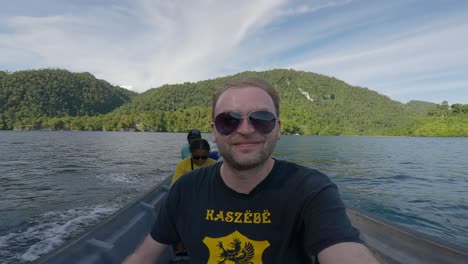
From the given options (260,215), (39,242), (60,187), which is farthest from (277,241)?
(60,187)

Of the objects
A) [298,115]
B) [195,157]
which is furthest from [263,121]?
[298,115]

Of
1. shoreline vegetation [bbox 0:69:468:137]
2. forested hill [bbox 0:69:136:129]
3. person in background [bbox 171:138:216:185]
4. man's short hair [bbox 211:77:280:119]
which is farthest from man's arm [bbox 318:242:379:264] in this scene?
forested hill [bbox 0:69:136:129]

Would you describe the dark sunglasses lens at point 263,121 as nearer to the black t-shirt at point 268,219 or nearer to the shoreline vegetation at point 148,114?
the black t-shirt at point 268,219

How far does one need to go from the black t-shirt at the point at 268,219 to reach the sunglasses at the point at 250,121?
0.24m

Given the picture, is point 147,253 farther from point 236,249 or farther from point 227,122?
point 227,122

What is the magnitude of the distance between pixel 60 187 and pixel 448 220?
52.2 ft

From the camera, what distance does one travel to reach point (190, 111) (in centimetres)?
14525

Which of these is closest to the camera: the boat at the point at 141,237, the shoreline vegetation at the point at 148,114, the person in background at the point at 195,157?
the boat at the point at 141,237

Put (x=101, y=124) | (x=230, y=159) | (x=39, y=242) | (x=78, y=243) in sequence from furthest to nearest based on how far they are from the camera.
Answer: (x=101, y=124), (x=39, y=242), (x=78, y=243), (x=230, y=159)

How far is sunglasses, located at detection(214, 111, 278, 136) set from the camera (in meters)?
1.70

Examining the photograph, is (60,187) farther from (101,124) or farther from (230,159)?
(101,124)

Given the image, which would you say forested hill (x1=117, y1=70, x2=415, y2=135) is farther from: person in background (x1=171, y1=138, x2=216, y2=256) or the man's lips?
the man's lips

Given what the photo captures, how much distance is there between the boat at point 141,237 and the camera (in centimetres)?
345

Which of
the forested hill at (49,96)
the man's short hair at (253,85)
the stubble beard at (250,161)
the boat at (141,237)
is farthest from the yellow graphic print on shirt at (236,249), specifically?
the forested hill at (49,96)
